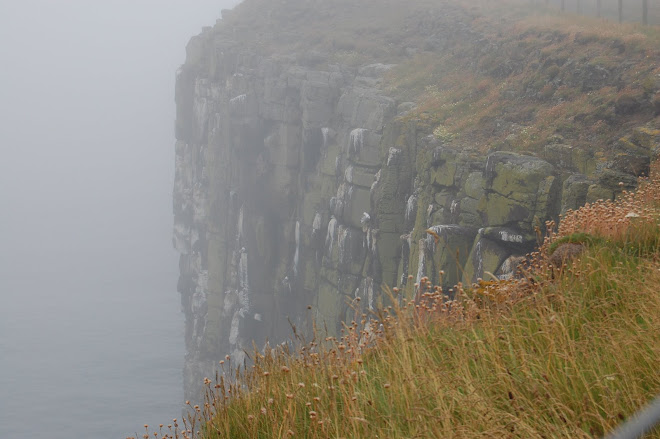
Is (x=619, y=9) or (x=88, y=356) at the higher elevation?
(x=619, y=9)

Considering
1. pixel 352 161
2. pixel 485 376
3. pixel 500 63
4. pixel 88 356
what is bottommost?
pixel 88 356

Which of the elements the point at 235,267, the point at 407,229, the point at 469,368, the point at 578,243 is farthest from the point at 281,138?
the point at 469,368

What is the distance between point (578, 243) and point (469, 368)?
4692mm

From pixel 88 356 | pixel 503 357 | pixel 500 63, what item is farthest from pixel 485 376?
pixel 88 356

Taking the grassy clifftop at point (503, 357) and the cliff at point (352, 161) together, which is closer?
the grassy clifftop at point (503, 357)

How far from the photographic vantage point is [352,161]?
37156 mm

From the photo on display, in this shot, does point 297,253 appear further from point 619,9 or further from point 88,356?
point 88,356

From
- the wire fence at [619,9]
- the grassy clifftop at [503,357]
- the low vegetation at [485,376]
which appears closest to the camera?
the low vegetation at [485,376]

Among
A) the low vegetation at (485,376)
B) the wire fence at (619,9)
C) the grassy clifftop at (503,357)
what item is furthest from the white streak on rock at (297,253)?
the low vegetation at (485,376)

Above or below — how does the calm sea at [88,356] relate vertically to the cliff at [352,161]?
below

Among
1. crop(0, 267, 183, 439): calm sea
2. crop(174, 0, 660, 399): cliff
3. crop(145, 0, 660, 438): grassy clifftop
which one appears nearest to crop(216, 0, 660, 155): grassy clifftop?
crop(174, 0, 660, 399): cliff

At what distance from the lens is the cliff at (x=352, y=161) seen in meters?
21.5

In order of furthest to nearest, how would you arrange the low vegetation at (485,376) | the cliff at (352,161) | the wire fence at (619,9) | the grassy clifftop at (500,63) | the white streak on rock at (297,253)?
the white streak on rock at (297,253) < the wire fence at (619,9) < the grassy clifftop at (500,63) < the cliff at (352,161) < the low vegetation at (485,376)

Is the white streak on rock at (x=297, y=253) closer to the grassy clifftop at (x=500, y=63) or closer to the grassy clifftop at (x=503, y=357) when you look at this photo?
the grassy clifftop at (x=500, y=63)
